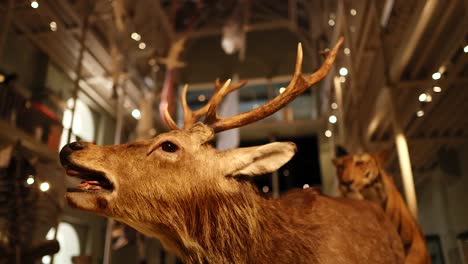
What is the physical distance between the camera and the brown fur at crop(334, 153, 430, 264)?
241 cm

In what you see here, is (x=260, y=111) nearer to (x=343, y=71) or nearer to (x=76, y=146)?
(x=76, y=146)

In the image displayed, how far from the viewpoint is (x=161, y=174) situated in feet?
5.52

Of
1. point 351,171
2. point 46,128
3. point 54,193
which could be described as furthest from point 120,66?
point 351,171

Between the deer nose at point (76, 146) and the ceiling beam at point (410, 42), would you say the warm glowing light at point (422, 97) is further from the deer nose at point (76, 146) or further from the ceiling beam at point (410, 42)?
the deer nose at point (76, 146)

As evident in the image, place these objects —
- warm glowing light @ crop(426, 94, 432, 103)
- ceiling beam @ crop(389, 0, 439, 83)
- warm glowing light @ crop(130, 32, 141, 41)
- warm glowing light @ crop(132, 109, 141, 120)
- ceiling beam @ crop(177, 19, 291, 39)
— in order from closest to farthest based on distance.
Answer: ceiling beam @ crop(389, 0, 439, 83) → warm glowing light @ crop(426, 94, 432, 103) → warm glowing light @ crop(132, 109, 141, 120) → warm glowing light @ crop(130, 32, 141, 41) → ceiling beam @ crop(177, 19, 291, 39)

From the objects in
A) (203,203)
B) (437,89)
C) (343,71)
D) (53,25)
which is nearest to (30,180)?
(203,203)

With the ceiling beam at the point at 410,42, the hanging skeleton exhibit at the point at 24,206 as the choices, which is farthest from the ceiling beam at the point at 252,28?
the hanging skeleton exhibit at the point at 24,206

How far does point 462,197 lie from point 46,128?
330 centimetres

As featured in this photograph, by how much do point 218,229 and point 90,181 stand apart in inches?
22.7

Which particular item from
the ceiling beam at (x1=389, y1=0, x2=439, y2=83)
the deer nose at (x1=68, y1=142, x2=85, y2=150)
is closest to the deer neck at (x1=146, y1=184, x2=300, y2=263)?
the deer nose at (x1=68, y1=142, x2=85, y2=150)

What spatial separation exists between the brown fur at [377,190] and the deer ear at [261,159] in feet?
3.65

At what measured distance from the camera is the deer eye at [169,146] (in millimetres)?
1756

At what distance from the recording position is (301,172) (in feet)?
21.3

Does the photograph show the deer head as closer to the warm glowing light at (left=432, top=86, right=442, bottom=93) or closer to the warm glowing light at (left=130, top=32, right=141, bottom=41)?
the warm glowing light at (left=432, top=86, right=442, bottom=93)
